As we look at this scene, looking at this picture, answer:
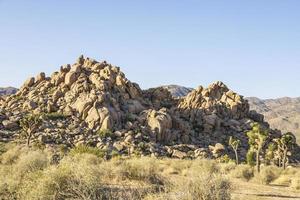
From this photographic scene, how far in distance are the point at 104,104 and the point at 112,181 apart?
154 ft

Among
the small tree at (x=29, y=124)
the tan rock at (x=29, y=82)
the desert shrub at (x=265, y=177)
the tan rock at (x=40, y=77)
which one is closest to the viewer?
the desert shrub at (x=265, y=177)

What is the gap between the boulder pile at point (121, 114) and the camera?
208ft

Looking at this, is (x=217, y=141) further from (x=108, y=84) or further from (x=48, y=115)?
(x=48, y=115)

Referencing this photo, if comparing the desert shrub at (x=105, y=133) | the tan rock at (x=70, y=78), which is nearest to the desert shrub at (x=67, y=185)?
the desert shrub at (x=105, y=133)

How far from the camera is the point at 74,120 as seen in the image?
6888 cm

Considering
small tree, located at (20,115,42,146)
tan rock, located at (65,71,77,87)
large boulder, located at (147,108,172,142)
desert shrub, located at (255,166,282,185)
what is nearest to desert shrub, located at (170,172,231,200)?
desert shrub, located at (255,166,282,185)

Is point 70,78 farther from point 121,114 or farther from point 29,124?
point 29,124

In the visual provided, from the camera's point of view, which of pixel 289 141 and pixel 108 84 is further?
pixel 108 84

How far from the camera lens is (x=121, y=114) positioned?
2766 inches

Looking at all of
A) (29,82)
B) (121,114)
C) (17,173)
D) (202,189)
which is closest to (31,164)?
(17,173)

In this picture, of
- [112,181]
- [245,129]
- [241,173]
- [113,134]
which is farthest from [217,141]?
[112,181]

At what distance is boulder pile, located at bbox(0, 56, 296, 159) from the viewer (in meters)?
63.3

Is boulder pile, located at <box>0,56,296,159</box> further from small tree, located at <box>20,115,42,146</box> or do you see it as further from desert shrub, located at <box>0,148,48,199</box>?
desert shrub, located at <box>0,148,48,199</box>

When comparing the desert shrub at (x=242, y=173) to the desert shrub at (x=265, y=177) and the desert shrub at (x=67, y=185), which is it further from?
the desert shrub at (x=67, y=185)
